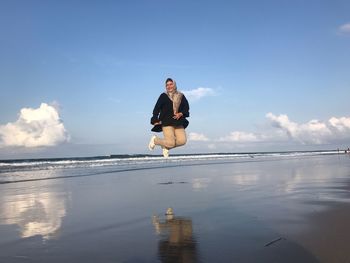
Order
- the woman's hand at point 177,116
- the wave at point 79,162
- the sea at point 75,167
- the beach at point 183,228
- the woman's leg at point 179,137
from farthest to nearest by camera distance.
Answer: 1. the wave at point 79,162
2. the sea at point 75,167
3. the woman's leg at point 179,137
4. the woman's hand at point 177,116
5. the beach at point 183,228

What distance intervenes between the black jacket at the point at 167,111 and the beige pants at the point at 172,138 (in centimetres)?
10

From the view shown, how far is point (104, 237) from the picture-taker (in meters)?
7.31

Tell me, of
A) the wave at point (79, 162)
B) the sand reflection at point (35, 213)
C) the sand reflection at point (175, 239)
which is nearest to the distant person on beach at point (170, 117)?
the sand reflection at point (175, 239)

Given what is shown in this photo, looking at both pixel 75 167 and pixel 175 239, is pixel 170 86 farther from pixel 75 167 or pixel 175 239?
pixel 75 167

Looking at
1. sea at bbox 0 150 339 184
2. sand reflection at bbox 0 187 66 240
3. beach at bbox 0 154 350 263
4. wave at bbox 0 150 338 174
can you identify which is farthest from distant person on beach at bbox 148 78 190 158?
wave at bbox 0 150 338 174

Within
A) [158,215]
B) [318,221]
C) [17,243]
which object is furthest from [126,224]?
[318,221]

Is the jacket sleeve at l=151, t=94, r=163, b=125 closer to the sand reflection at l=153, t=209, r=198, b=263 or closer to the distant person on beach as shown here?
the distant person on beach

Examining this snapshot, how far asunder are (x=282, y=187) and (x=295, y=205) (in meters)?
4.52

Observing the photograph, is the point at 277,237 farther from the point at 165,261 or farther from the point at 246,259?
the point at 165,261

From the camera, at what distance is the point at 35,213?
1041 cm

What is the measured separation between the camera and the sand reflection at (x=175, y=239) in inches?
230

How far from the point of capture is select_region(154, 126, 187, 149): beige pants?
7.71 m

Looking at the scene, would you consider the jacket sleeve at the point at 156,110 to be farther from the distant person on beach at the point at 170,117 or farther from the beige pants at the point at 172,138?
the beige pants at the point at 172,138

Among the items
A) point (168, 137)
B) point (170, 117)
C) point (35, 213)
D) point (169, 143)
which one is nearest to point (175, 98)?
point (170, 117)
